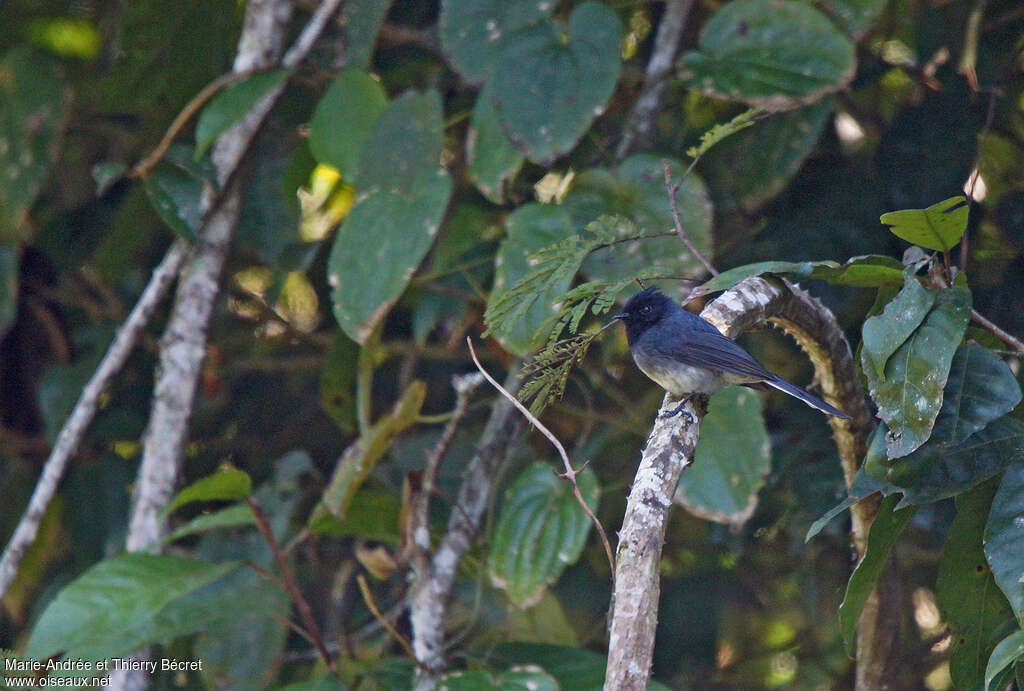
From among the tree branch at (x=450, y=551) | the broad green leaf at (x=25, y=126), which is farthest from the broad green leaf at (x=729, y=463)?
the broad green leaf at (x=25, y=126)

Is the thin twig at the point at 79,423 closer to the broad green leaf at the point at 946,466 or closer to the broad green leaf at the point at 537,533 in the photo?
the broad green leaf at the point at 537,533

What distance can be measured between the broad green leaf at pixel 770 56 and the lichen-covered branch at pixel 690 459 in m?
1.12

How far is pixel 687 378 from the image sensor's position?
96.7 inches

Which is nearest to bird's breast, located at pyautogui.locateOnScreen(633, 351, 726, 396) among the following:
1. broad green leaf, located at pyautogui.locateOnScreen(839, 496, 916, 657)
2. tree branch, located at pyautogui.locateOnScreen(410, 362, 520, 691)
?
tree branch, located at pyautogui.locateOnScreen(410, 362, 520, 691)

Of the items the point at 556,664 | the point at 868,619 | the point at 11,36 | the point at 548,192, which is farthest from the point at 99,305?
the point at 868,619

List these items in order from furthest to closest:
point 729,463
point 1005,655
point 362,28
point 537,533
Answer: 1. point 362,28
2. point 537,533
3. point 729,463
4. point 1005,655

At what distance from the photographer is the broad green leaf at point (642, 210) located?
280 centimetres

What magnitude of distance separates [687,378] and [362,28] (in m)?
1.66

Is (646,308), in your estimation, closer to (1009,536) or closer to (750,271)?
(750,271)

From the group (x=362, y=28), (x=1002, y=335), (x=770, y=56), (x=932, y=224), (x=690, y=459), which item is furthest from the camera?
(x=362, y=28)

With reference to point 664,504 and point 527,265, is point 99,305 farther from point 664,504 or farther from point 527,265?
point 664,504

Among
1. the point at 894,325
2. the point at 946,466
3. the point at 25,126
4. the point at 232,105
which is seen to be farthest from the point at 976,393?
the point at 25,126

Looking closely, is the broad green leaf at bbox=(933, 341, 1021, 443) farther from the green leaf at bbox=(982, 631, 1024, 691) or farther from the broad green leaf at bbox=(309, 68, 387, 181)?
the broad green leaf at bbox=(309, 68, 387, 181)

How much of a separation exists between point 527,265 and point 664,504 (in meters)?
1.35
